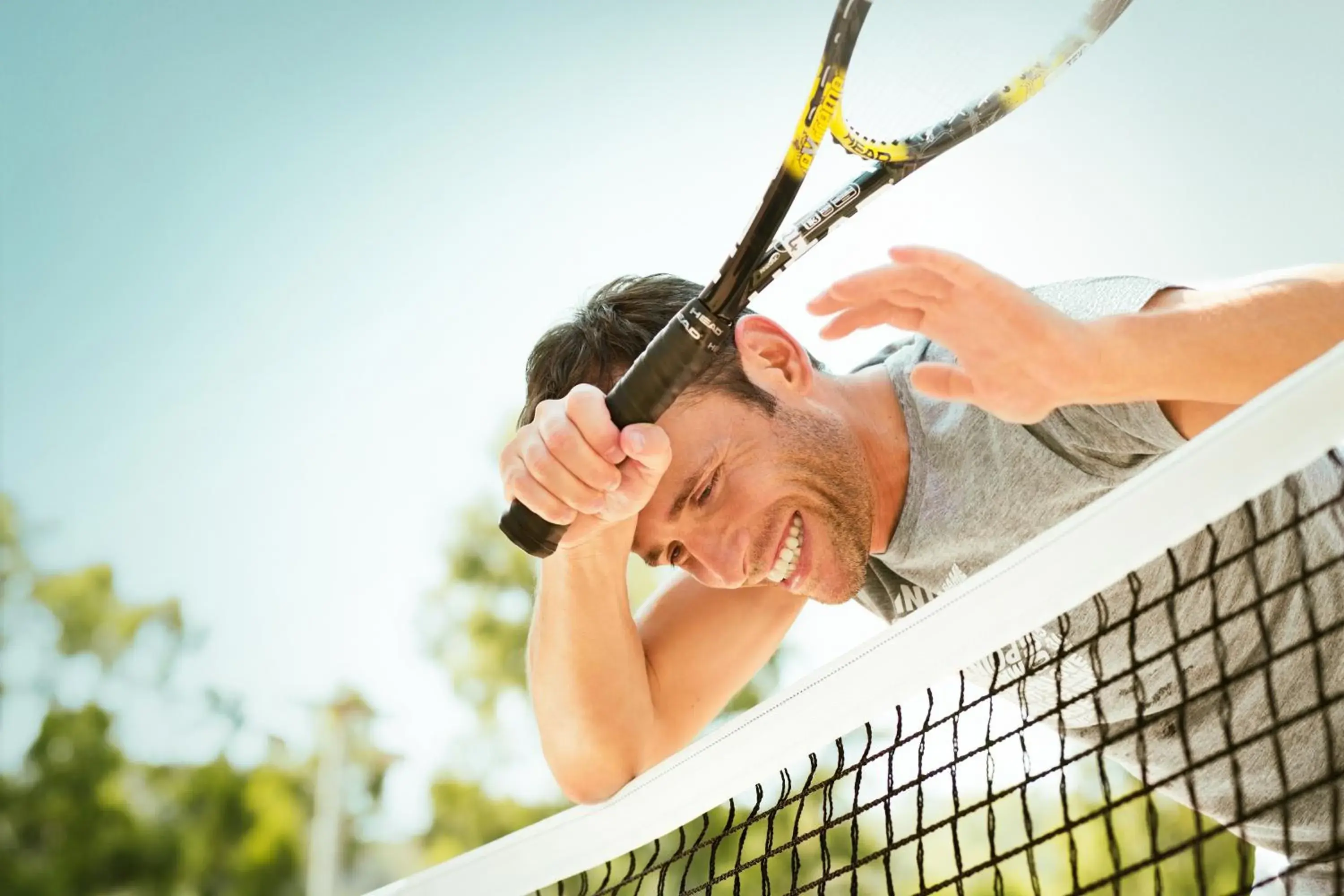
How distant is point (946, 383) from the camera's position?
1.25 metres

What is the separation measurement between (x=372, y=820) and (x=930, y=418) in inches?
352

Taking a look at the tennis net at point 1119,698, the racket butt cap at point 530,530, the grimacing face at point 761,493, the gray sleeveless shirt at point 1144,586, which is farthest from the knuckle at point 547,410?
the gray sleeveless shirt at point 1144,586

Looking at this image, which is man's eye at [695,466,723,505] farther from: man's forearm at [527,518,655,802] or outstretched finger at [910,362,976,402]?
outstretched finger at [910,362,976,402]

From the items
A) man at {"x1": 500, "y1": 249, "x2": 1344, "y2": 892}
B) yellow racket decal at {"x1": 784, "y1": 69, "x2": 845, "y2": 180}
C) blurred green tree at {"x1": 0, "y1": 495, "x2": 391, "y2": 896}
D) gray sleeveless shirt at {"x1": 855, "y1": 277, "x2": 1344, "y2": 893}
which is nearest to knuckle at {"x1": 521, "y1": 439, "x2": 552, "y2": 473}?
man at {"x1": 500, "y1": 249, "x2": 1344, "y2": 892}

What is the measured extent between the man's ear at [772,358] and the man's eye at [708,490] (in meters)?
0.16

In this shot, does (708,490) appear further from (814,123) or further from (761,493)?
(814,123)

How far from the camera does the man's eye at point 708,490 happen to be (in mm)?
1824

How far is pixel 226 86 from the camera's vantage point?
1242 centimetres

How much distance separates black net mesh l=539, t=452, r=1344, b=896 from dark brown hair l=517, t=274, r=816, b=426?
0.54m

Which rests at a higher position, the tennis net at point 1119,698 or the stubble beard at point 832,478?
the stubble beard at point 832,478

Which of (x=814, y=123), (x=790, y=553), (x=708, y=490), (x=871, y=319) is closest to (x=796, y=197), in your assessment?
(x=814, y=123)

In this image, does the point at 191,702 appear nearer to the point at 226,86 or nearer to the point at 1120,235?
the point at 226,86

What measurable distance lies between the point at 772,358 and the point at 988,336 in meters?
0.73

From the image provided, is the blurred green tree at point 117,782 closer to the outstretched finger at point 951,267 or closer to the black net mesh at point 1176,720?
the black net mesh at point 1176,720
